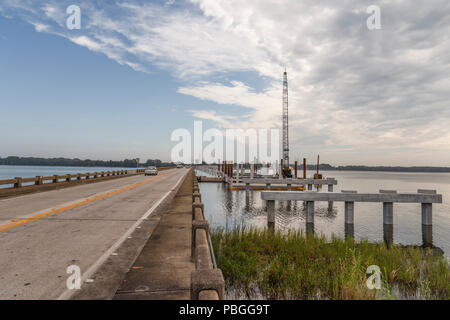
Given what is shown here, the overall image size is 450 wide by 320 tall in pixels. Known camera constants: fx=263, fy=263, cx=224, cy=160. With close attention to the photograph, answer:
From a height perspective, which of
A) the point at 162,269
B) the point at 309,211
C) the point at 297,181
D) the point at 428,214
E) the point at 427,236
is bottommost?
Answer: the point at 427,236

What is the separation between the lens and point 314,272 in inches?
262

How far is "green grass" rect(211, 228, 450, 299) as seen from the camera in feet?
19.0

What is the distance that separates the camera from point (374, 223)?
1723 centimetres

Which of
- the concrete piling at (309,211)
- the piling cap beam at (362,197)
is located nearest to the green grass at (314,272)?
the piling cap beam at (362,197)

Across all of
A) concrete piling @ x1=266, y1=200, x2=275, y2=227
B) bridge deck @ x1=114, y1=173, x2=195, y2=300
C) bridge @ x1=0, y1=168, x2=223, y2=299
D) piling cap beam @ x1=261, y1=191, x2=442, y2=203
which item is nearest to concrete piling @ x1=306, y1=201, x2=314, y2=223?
piling cap beam @ x1=261, y1=191, x2=442, y2=203

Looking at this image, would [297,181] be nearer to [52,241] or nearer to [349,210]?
[349,210]

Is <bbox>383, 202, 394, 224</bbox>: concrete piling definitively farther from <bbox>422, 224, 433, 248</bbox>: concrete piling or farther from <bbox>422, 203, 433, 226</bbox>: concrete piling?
<bbox>422, 203, 433, 226</bbox>: concrete piling

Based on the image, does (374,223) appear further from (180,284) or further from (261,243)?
(180,284)

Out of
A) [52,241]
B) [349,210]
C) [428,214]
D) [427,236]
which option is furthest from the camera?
[349,210]

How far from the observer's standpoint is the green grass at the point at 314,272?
5801mm

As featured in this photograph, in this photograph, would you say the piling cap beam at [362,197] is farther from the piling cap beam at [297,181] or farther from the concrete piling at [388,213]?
the piling cap beam at [297,181]

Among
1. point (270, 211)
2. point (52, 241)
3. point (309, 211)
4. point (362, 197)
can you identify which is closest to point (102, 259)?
point (52, 241)
